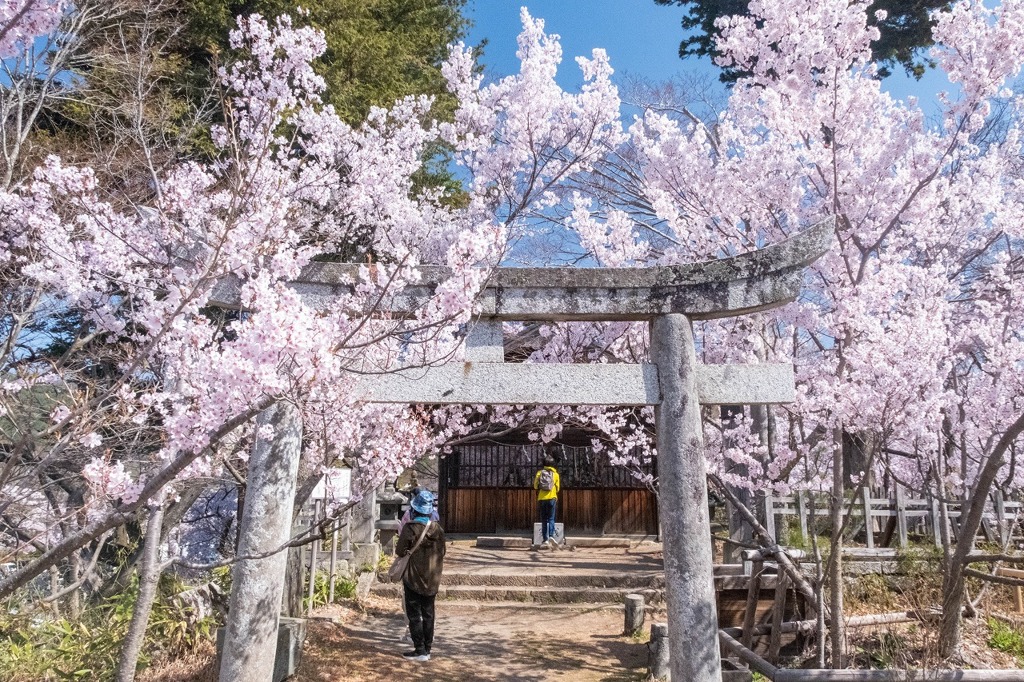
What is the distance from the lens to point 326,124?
11.0 metres

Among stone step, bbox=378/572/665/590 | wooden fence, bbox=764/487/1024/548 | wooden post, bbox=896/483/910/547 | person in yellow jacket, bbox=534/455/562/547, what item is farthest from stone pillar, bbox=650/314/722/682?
person in yellow jacket, bbox=534/455/562/547

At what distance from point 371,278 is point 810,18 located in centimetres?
→ 681

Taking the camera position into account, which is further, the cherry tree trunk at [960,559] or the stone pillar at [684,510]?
the cherry tree trunk at [960,559]

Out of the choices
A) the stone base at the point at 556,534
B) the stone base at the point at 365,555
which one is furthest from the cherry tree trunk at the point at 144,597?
the stone base at the point at 556,534

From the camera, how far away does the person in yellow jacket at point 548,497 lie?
45.6 feet

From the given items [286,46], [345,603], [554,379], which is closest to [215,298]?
[554,379]

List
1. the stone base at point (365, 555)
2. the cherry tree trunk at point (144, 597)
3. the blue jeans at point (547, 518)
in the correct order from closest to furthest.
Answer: the cherry tree trunk at point (144, 597)
the stone base at point (365, 555)
the blue jeans at point (547, 518)

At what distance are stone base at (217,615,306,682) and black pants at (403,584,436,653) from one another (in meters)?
1.16

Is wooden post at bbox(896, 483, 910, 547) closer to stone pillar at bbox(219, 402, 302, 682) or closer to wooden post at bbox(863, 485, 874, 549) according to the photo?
wooden post at bbox(863, 485, 874, 549)

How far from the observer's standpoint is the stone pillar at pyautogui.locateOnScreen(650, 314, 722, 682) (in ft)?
17.4

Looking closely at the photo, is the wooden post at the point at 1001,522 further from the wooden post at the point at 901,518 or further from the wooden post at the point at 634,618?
the wooden post at the point at 634,618

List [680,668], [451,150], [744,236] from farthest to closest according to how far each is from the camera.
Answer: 1. [451,150]
2. [744,236]
3. [680,668]

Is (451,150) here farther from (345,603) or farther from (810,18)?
(345,603)

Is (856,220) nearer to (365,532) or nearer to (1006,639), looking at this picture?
(1006,639)
